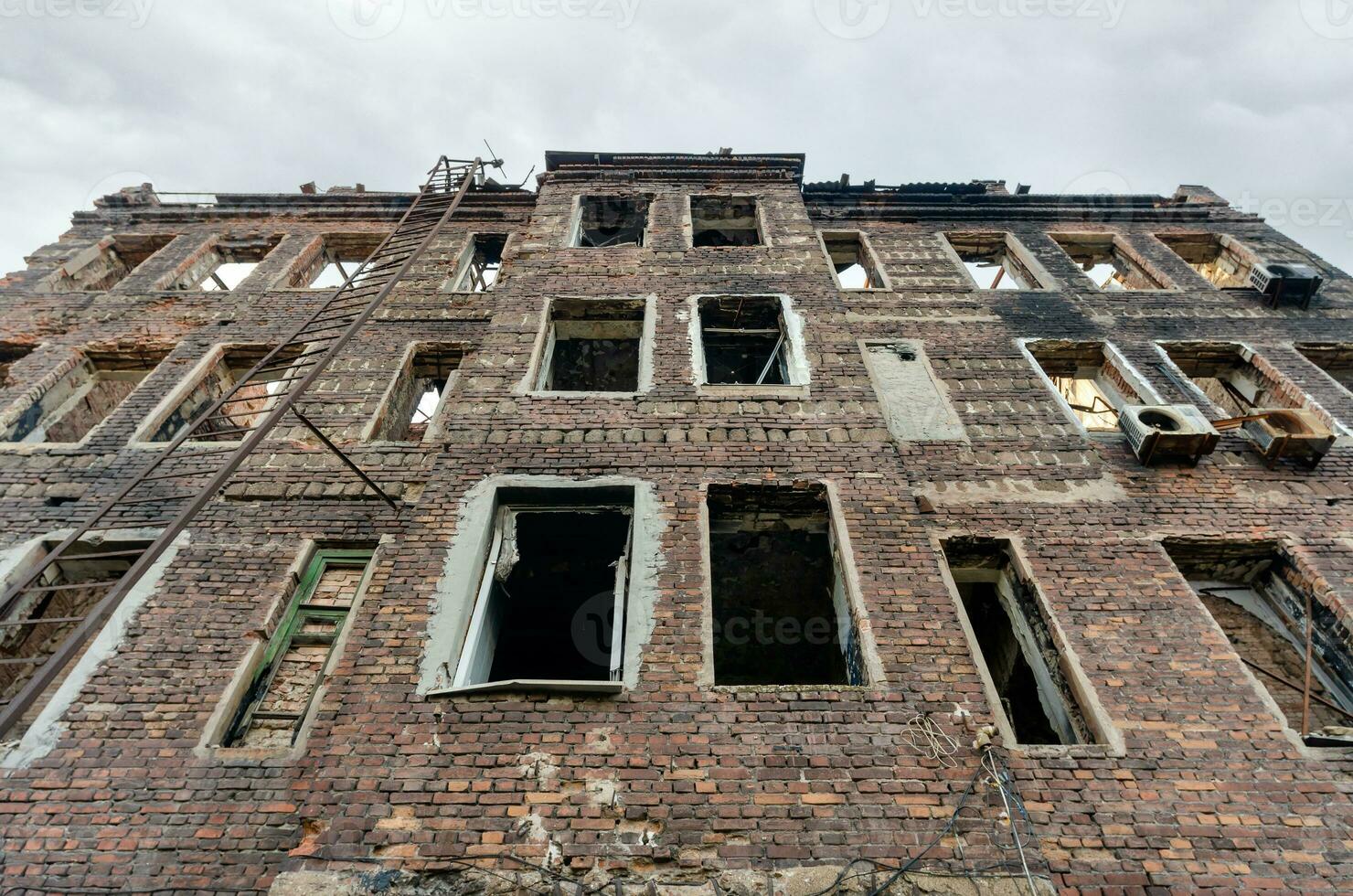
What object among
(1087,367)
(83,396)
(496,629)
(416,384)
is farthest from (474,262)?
(1087,367)

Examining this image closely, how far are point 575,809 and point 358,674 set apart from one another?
6.92 feet

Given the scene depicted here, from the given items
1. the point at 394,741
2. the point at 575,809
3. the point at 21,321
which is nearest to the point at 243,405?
the point at 21,321

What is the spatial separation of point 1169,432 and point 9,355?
16179mm

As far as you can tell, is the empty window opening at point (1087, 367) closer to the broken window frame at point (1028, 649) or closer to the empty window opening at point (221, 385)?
the broken window frame at point (1028, 649)

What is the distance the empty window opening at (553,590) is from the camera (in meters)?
5.79

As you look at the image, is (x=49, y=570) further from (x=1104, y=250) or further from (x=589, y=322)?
(x=1104, y=250)

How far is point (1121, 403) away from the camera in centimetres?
878

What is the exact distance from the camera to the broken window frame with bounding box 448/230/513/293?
37.1 ft

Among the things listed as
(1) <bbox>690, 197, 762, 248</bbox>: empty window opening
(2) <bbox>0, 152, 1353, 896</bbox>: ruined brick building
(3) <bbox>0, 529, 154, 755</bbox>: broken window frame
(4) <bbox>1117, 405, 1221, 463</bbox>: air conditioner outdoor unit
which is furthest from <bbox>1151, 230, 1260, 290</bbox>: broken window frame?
(3) <bbox>0, 529, 154, 755</bbox>: broken window frame

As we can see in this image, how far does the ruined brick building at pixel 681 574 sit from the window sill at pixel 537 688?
0.03 m

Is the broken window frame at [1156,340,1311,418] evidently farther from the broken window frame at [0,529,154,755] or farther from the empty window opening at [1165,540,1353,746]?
the broken window frame at [0,529,154,755]

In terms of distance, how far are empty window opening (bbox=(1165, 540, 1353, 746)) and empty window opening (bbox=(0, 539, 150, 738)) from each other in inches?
415
